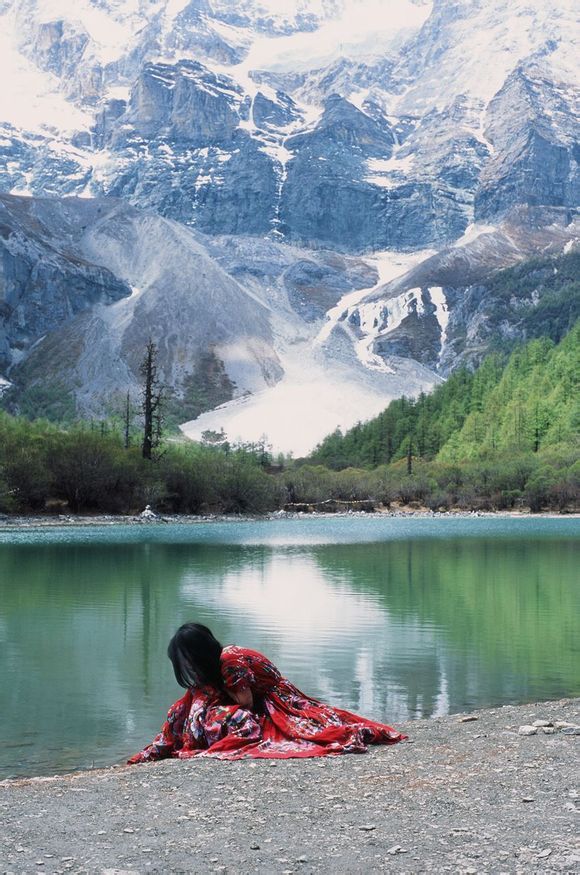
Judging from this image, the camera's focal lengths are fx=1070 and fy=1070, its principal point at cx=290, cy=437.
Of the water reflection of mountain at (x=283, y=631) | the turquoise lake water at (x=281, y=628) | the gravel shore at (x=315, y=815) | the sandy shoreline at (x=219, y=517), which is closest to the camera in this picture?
the gravel shore at (x=315, y=815)

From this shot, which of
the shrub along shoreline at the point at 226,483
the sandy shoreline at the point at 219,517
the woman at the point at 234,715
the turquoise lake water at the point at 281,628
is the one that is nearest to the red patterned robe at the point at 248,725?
the woman at the point at 234,715

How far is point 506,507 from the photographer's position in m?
121

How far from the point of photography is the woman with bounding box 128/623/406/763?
37.9 ft

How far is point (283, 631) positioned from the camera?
26266 mm

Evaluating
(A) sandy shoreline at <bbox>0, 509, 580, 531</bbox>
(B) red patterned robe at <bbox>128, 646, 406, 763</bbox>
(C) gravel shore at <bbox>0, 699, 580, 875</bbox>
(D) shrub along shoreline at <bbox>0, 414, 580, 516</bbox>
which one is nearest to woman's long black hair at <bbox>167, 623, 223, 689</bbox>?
(B) red patterned robe at <bbox>128, 646, 406, 763</bbox>

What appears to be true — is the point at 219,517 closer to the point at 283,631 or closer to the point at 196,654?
the point at 283,631

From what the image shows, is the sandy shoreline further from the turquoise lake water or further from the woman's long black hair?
the woman's long black hair

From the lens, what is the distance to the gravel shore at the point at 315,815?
26.3ft

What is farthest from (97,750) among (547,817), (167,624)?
(167,624)

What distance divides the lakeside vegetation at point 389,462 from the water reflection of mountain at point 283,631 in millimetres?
32525

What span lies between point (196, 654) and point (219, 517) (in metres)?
87.8

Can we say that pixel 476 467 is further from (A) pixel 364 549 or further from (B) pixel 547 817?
(B) pixel 547 817

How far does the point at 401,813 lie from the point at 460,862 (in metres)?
1.37

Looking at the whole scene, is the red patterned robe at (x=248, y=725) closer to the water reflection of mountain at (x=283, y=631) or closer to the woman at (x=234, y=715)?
the woman at (x=234, y=715)
